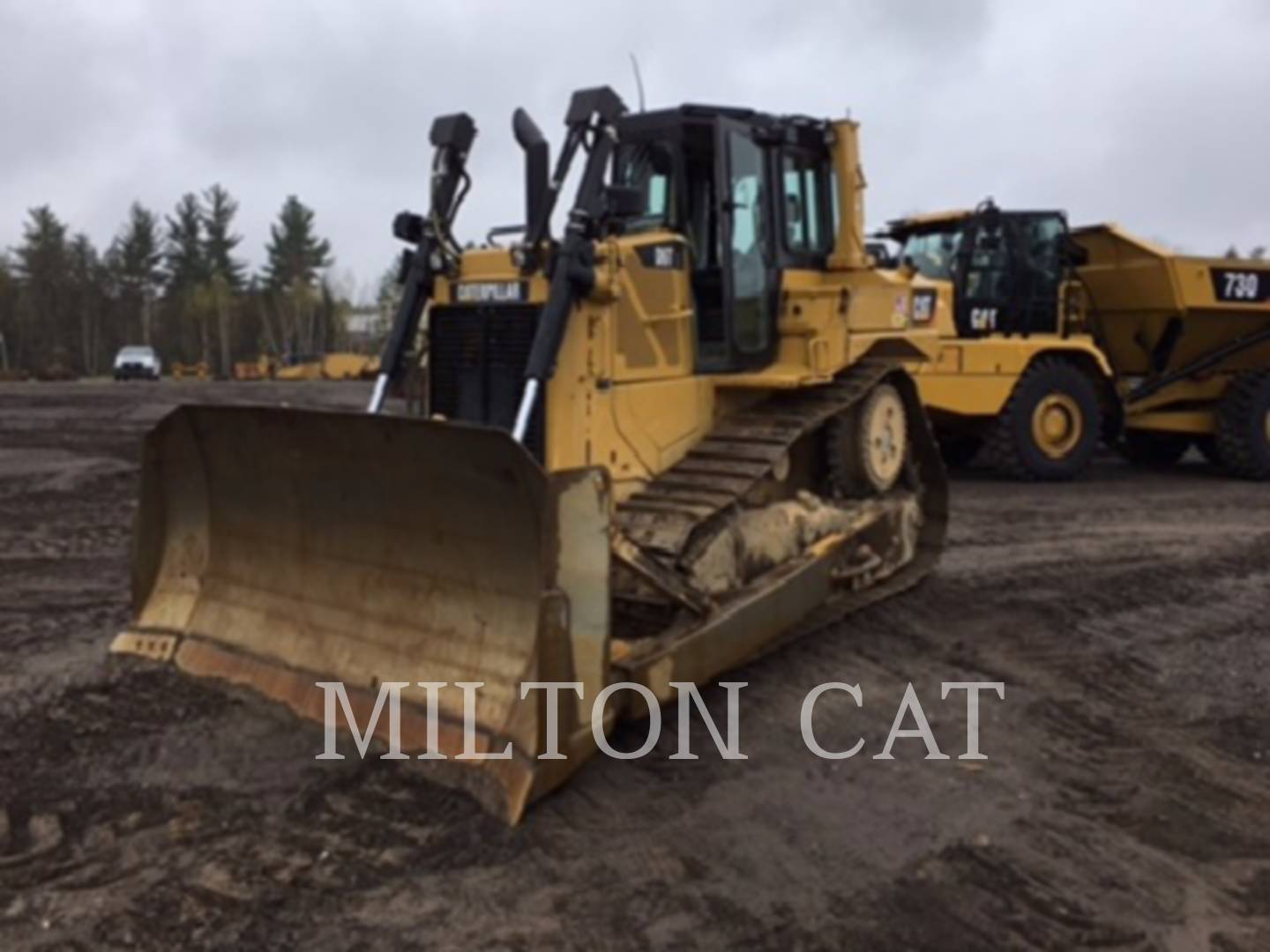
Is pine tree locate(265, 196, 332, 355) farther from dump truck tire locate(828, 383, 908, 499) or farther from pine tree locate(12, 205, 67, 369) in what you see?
dump truck tire locate(828, 383, 908, 499)

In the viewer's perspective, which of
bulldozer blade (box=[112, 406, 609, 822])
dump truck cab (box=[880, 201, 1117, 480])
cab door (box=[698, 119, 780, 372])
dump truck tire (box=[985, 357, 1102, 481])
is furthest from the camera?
dump truck tire (box=[985, 357, 1102, 481])

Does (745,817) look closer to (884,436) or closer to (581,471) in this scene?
(581,471)

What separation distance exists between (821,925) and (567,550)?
1462 mm

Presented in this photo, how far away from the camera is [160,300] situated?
62844 millimetres

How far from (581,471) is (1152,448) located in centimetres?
1202

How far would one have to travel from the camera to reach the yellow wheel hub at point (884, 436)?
678 centimetres

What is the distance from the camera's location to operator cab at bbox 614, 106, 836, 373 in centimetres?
632

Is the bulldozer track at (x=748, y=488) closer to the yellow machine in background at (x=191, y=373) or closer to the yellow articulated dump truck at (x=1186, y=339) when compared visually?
the yellow articulated dump truck at (x=1186, y=339)

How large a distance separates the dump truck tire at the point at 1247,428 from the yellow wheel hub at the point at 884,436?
287 inches

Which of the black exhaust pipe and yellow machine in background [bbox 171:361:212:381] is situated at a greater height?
the black exhaust pipe

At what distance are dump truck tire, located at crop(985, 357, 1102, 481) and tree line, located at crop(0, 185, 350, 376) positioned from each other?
46850 mm

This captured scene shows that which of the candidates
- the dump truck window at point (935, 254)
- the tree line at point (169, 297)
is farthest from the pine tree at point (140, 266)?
the dump truck window at point (935, 254)

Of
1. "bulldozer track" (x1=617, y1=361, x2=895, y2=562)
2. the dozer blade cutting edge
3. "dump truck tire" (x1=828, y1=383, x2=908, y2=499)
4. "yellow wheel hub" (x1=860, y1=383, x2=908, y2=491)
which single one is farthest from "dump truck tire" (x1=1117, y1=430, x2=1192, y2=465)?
the dozer blade cutting edge

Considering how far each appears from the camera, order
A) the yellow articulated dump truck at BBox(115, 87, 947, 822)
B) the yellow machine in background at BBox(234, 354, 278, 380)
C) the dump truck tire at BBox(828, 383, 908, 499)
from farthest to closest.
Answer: the yellow machine in background at BBox(234, 354, 278, 380) → the dump truck tire at BBox(828, 383, 908, 499) → the yellow articulated dump truck at BBox(115, 87, 947, 822)
